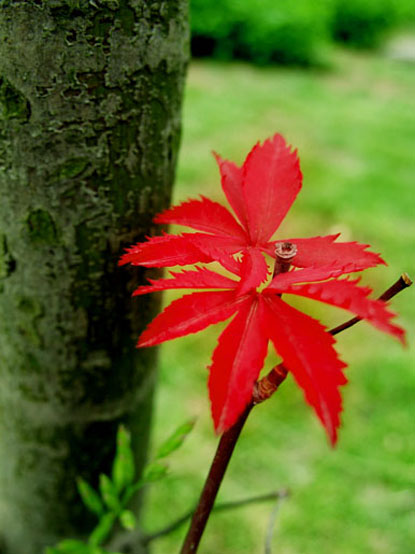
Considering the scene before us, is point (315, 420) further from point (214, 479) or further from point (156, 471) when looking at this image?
point (214, 479)

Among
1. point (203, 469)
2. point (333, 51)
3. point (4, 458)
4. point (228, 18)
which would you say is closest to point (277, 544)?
point (203, 469)

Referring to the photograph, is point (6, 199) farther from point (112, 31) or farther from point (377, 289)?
point (377, 289)

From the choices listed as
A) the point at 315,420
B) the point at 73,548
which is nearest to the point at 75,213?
the point at 73,548

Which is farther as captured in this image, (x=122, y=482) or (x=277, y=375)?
(x=122, y=482)

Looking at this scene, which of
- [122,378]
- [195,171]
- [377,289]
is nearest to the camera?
[122,378]

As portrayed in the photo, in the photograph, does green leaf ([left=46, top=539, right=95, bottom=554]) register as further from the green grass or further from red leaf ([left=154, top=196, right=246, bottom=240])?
red leaf ([left=154, top=196, right=246, bottom=240])

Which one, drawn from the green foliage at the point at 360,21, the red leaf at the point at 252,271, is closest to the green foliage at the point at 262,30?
the green foliage at the point at 360,21

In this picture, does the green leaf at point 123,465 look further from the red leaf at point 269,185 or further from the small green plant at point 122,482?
the red leaf at point 269,185
